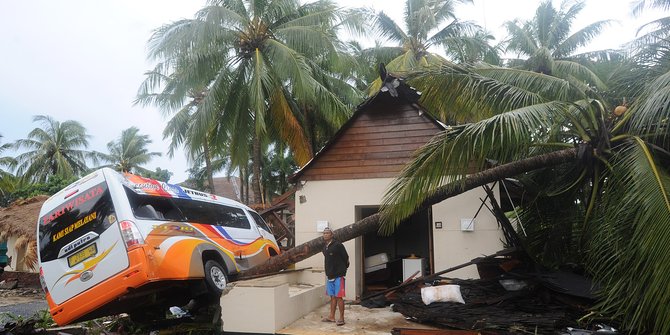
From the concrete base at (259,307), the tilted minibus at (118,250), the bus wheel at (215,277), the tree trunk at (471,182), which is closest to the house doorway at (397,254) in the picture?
the tree trunk at (471,182)

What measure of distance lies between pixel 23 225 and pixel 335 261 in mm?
16515

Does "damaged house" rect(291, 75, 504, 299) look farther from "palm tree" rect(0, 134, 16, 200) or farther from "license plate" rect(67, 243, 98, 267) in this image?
"palm tree" rect(0, 134, 16, 200)

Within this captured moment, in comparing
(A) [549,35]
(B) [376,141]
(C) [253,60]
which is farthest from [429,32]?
(B) [376,141]

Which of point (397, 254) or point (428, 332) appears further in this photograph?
point (397, 254)

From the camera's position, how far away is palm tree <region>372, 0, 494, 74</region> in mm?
18797

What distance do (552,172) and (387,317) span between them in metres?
4.01

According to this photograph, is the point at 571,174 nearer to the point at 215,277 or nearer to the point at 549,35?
the point at 215,277

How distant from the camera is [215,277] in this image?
7.82 meters

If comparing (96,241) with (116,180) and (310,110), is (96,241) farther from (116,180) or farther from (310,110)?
(310,110)

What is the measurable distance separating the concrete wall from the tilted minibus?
284 cm

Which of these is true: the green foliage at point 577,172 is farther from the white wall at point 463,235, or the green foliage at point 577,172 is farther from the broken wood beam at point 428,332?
the broken wood beam at point 428,332

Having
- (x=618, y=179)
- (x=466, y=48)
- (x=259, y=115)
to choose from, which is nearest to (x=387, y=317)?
(x=618, y=179)

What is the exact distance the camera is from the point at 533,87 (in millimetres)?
8281

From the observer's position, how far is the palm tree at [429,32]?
740 inches
